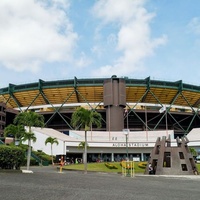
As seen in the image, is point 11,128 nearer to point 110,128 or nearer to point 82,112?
point 82,112

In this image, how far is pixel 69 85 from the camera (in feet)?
262

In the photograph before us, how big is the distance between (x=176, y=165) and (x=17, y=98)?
63412mm

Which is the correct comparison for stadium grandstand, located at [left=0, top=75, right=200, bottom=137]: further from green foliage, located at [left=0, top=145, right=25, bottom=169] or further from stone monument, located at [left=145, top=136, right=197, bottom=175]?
green foliage, located at [left=0, top=145, right=25, bottom=169]

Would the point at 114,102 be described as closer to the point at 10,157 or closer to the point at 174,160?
the point at 174,160

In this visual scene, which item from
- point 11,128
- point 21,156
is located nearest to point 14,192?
point 21,156

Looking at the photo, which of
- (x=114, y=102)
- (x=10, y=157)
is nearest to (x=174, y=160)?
(x=10, y=157)

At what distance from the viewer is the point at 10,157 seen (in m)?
22.6

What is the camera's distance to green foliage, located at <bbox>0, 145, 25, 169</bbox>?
72.9ft

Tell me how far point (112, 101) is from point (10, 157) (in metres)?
55.2

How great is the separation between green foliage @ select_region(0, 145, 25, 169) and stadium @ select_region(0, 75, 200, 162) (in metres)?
53.1

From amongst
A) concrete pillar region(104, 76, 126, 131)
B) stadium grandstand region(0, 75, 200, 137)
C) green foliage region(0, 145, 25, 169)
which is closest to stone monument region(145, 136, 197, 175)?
green foliage region(0, 145, 25, 169)

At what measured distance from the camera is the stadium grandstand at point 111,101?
254ft

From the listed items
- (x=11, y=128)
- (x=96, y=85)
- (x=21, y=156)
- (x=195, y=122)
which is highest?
(x=96, y=85)

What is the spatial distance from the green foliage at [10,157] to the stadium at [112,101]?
53.1 metres
